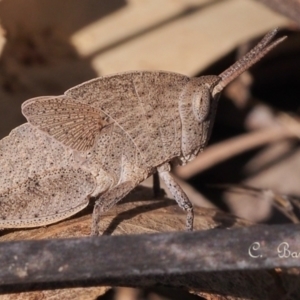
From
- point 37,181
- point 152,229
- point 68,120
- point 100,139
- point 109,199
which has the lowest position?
point 152,229

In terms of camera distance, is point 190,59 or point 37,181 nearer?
point 37,181

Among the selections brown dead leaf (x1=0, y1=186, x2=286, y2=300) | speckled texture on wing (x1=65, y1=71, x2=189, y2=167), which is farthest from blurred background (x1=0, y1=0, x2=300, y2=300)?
speckled texture on wing (x1=65, y1=71, x2=189, y2=167)

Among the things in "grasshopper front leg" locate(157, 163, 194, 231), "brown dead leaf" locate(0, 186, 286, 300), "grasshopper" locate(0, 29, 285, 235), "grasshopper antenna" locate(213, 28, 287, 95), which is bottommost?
"brown dead leaf" locate(0, 186, 286, 300)

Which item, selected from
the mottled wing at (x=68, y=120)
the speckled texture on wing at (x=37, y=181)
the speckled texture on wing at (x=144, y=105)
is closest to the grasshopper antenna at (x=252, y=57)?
the speckled texture on wing at (x=144, y=105)

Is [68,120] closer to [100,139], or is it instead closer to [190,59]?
[100,139]

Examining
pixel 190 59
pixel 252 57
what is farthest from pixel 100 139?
→ pixel 190 59

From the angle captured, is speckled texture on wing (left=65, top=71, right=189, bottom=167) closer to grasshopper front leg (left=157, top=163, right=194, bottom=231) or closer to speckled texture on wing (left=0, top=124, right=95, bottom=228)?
grasshopper front leg (left=157, top=163, right=194, bottom=231)

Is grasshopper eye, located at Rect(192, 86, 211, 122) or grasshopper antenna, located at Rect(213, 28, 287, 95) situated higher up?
grasshopper antenna, located at Rect(213, 28, 287, 95)
